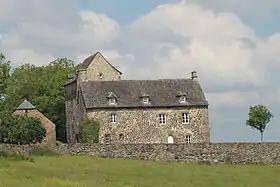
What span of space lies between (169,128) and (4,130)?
60.7 ft

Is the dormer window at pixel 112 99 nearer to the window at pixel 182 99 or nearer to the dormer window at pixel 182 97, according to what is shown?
the dormer window at pixel 182 97

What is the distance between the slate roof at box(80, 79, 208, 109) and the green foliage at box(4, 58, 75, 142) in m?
20.5

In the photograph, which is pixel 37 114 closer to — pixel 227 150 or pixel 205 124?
pixel 205 124

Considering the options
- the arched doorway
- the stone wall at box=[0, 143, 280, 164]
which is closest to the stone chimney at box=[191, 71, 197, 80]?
the arched doorway

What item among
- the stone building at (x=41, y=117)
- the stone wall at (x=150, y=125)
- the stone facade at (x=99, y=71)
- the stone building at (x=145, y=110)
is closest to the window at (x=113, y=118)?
the stone building at (x=145, y=110)

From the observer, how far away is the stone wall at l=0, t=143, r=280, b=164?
54.4m

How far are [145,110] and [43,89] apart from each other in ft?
92.6

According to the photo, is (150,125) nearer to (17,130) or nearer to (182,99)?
(182,99)

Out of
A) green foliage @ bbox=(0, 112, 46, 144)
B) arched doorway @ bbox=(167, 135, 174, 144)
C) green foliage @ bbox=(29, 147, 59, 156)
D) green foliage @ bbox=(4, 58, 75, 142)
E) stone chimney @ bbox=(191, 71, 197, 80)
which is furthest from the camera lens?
green foliage @ bbox=(4, 58, 75, 142)

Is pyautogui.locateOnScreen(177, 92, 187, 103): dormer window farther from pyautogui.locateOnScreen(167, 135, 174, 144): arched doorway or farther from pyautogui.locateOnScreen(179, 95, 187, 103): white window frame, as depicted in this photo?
pyautogui.locateOnScreen(167, 135, 174, 144): arched doorway

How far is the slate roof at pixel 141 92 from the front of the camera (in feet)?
239

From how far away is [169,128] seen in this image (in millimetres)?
73312

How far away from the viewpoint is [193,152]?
180 feet

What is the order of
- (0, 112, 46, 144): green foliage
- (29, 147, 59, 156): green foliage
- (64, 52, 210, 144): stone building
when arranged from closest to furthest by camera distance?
(29, 147, 59, 156): green foliage → (0, 112, 46, 144): green foliage → (64, 52, 210, 144): stone building
